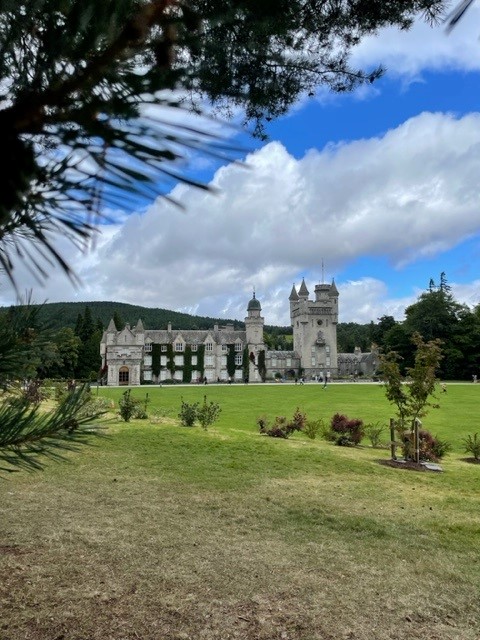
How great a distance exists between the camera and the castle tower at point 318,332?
2955 inches

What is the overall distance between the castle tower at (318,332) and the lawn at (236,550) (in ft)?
214

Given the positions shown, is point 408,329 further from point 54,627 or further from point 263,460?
point 54,627

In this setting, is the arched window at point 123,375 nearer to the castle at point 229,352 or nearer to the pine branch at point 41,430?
the castle at point 229,352

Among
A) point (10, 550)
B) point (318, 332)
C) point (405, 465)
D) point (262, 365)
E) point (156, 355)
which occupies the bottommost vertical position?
point (405, 465)

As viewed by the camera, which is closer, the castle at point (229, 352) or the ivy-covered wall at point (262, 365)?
the castle at point (229, 352)

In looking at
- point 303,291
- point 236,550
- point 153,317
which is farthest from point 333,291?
point 236,550

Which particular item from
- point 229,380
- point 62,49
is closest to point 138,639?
point 62,49

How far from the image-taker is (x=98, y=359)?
2322 inches

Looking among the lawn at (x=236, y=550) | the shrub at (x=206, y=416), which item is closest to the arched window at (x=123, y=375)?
the shrub at (x=206, y=416)

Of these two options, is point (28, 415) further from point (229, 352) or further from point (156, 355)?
point (229, 352)

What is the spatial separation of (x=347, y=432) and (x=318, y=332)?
2497 inches

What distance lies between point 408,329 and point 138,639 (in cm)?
7161

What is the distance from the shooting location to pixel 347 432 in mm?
14164

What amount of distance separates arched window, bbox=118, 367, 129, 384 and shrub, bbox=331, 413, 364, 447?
5131 centimetres
